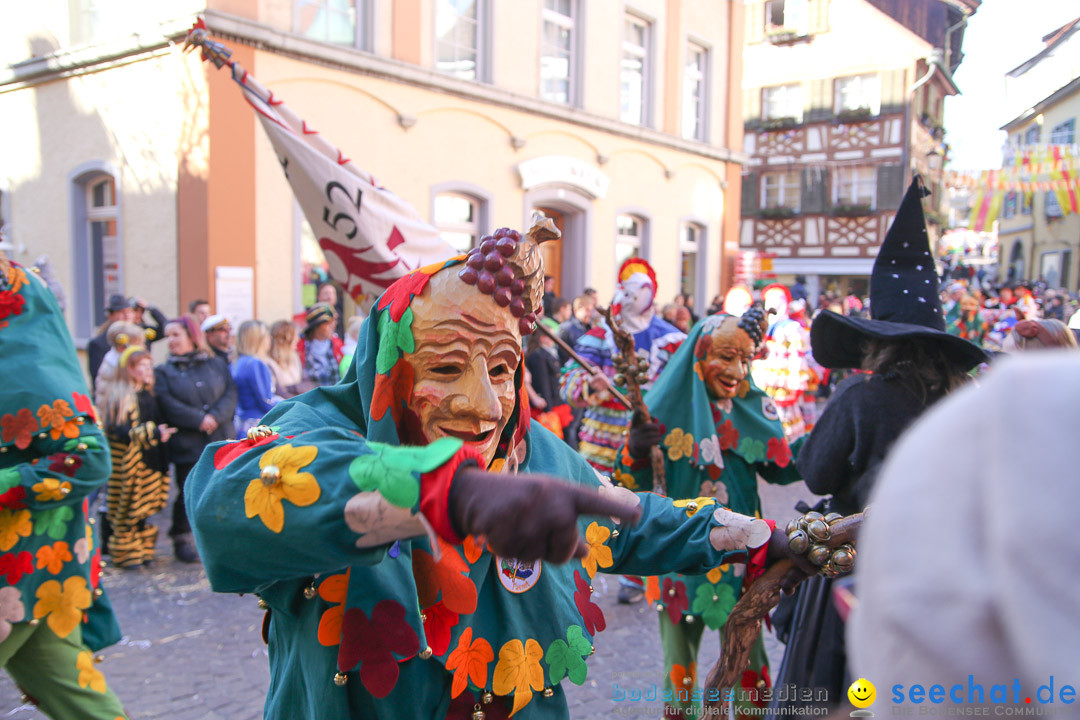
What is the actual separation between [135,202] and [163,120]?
118 cm

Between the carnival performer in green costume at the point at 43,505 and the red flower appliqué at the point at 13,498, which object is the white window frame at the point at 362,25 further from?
the red flower appliqué at the point at 13,498

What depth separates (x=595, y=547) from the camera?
1.92m

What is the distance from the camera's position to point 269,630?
72.9 inches

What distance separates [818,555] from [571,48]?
13.0 m

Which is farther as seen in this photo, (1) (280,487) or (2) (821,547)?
(2) (821,547)

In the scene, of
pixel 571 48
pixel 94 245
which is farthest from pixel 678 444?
pixel 571 48

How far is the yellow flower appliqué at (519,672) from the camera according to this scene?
5.49 feet

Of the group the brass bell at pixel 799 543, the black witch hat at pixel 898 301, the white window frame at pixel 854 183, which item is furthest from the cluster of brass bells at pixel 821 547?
→ the white window frame at pixel 854 183

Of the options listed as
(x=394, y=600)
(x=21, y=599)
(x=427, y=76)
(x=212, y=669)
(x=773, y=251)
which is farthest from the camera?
(x=773, y=251)

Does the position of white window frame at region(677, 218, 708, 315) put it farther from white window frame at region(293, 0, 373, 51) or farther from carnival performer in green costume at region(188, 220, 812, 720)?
carnival performer in green costume at region(188, 220, 812, 720)

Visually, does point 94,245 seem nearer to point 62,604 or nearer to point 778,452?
point 62,604

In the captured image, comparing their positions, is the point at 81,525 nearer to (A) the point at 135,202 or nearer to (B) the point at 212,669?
(B) the point at 212,669

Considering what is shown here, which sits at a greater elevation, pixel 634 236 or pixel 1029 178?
pixel 1029 178

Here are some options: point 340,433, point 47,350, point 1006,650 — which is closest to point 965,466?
point 1006,650
